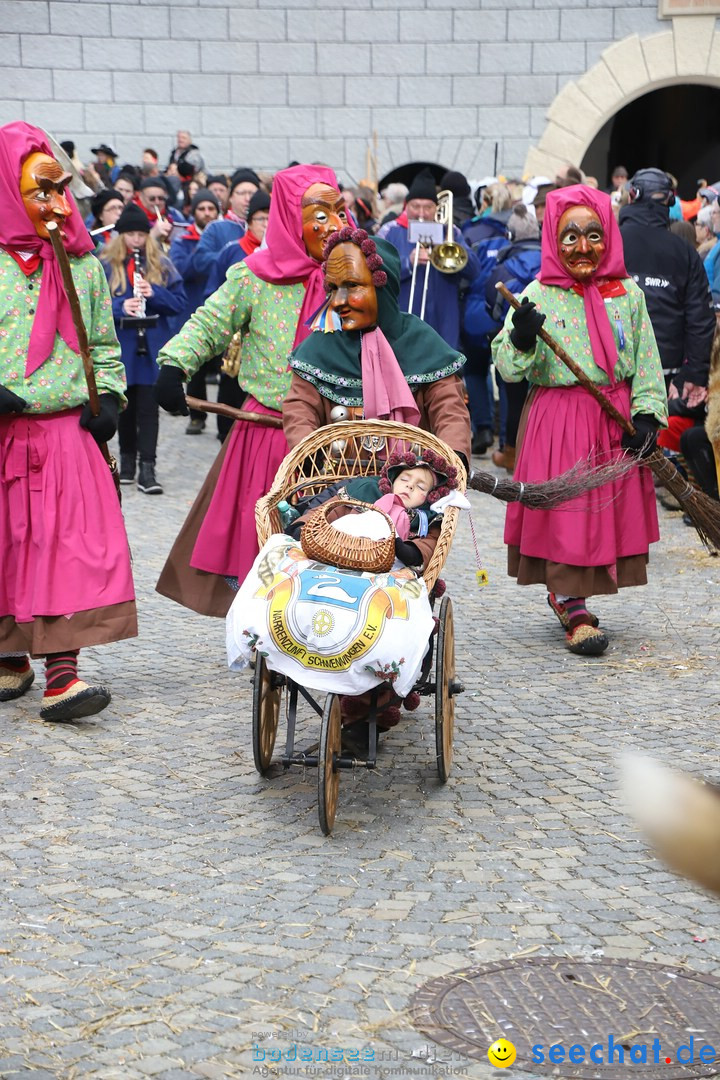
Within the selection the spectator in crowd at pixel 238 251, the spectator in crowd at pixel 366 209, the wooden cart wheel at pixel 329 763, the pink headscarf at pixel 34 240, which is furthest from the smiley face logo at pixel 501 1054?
the spectator in crowd at pixel 366 209

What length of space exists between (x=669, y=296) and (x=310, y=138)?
11.8m

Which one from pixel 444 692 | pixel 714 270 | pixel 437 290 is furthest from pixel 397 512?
pixel 437 290

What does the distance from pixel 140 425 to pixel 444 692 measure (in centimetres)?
703

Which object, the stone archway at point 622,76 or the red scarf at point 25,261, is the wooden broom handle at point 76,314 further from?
the stone archway at point 622,76

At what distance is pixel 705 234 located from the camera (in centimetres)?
1252

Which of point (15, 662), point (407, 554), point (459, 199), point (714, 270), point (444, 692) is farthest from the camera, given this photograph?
point (459, 199)

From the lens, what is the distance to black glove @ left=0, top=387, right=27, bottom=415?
5.88 meters

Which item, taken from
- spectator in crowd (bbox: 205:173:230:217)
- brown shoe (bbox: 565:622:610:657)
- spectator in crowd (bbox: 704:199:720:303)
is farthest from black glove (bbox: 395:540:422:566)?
spectator in crowd (bbox: 205:173:230:217)

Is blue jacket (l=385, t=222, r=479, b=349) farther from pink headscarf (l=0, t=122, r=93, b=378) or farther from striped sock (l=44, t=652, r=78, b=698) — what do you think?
striped sock (l=44, t=652, r=78, b=698)

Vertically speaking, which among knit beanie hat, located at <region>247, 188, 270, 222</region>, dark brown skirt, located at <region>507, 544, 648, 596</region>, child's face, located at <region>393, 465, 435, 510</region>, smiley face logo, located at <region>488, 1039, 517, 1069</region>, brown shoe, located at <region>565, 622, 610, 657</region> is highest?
knit beanie hat, located at <region>247, 188, 270, 222</region>

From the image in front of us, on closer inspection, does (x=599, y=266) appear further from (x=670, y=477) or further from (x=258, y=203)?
(x=258, y=203)

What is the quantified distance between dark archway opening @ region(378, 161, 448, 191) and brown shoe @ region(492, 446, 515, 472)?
29.9 feet

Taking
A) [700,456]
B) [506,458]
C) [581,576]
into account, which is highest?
[700,456]

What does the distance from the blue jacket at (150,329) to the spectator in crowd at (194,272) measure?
1.39 meters
